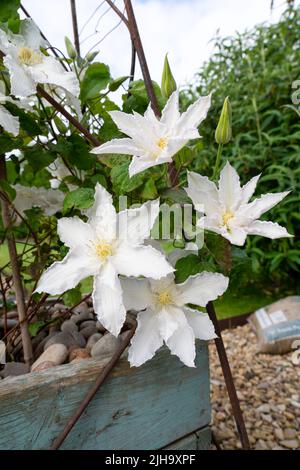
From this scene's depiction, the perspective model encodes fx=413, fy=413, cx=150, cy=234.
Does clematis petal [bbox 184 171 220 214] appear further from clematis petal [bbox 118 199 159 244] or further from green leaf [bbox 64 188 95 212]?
green leaf [bbox 64 188 95 212]

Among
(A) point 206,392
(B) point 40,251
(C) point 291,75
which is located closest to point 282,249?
(C) point 291,75

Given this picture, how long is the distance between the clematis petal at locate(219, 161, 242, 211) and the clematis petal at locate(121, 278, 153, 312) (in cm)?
14

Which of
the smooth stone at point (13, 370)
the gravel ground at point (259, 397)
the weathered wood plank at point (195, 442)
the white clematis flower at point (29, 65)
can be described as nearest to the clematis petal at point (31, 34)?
the white clematis flower at point (29, 65)

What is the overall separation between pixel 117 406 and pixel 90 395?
0.09m

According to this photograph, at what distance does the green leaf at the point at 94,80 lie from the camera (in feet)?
2.07

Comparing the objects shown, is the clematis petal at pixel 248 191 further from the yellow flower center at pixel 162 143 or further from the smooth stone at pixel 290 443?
the smooth stone at pixel 290 443

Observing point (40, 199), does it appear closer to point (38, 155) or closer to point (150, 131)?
point (38, 155)

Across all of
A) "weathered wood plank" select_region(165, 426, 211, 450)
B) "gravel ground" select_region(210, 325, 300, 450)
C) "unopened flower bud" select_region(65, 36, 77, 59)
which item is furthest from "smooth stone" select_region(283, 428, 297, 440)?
"unopened flower bud" select_region(65, 36, 77, 59)

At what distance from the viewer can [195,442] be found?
0.78 m

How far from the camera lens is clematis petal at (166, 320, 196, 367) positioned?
475 millimetres

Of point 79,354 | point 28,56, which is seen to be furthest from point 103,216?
point 79,354

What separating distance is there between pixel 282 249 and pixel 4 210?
1.41m

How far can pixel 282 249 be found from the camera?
185 cm

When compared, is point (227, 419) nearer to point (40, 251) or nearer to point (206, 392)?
point (206, 392)
